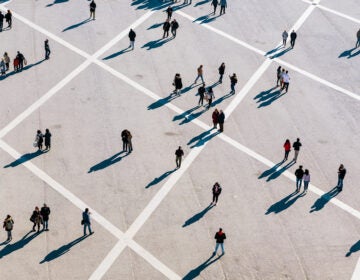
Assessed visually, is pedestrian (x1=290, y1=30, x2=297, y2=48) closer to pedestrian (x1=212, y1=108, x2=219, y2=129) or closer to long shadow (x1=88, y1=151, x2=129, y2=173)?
pedestrian (x1=212, y1=108, x2=219, y2=129)

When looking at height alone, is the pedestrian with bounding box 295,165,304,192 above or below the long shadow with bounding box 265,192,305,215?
above

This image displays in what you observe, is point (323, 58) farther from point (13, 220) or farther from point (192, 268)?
point (13, 220)

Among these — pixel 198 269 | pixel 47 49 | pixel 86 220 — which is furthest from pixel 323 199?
pixel 47 49

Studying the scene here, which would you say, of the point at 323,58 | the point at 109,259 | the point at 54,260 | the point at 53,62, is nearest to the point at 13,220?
the point at 54,260

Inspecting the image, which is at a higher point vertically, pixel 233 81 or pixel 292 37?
pixel 292 37

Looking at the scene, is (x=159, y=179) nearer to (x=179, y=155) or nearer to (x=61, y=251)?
(x=179, y=155)

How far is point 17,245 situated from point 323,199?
12.8 m

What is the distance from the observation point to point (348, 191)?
25500 mm

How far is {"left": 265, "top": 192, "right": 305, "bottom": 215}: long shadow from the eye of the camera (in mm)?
24344

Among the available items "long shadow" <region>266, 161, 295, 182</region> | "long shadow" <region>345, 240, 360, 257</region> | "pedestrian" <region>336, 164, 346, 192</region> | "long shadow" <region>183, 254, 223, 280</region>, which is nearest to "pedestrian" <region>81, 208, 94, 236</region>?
"long shadow" <region>183, 254, 223, 280</region>

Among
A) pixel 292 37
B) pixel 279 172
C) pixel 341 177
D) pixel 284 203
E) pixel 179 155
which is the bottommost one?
pixel 284 203

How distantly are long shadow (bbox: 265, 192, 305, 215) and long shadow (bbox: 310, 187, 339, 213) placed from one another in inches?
29.7

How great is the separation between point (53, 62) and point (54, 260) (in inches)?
602

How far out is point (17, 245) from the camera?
2230cm
